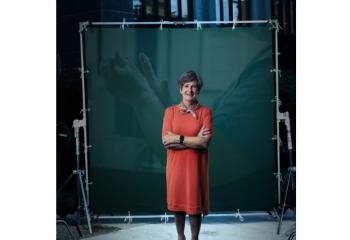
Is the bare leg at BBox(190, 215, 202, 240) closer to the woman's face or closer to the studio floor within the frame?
the studio floor

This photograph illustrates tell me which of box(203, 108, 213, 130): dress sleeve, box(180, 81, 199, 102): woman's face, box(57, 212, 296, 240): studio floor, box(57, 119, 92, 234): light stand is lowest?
box(57, 212, 296, 240): studio floor

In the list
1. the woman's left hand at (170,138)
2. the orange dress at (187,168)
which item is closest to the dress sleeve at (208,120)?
the orange dress at (187,168)

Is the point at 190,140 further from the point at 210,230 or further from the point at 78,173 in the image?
the point at 78,173

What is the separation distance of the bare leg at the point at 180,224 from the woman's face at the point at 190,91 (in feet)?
1.87

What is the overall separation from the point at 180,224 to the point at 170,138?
0.43 m

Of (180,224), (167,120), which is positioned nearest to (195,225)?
(180,224)

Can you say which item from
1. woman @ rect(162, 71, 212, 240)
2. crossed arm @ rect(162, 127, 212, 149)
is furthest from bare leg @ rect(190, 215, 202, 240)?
crossed arm @ rect(162, 127, 212, 149)

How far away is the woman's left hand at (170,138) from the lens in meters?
2.86

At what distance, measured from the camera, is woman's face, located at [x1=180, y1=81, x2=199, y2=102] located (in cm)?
289

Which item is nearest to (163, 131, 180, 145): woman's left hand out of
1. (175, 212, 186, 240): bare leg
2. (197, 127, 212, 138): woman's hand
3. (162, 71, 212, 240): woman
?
(162, 71, 212, 240): woman

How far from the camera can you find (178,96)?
2902mm

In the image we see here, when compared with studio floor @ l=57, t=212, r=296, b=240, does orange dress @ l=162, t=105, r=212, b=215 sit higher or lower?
higher

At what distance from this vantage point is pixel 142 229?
292cm

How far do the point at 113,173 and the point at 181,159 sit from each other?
0.36 m
